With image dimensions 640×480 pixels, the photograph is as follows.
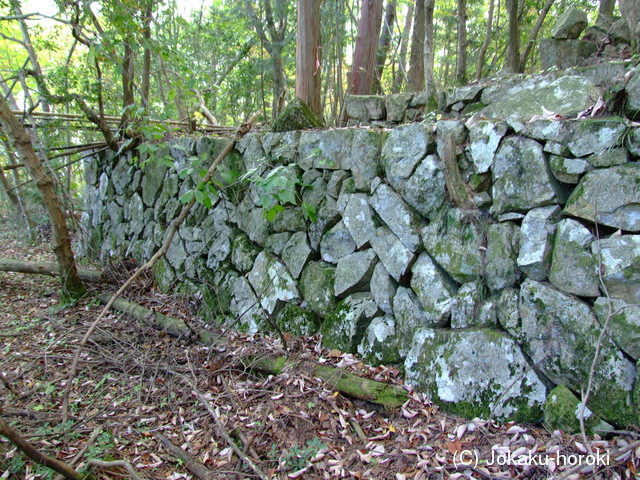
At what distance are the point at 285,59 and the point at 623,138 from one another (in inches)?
263

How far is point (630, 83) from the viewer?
6.46 feet

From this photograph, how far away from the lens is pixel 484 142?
2.32 meters

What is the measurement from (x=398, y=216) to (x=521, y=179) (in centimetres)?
76

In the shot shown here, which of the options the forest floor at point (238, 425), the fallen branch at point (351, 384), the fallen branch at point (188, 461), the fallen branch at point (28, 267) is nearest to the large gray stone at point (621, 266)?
the forest floor at point (238, 425)

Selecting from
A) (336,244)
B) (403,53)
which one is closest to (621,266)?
(336,244)

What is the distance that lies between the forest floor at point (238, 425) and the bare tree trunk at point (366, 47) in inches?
108

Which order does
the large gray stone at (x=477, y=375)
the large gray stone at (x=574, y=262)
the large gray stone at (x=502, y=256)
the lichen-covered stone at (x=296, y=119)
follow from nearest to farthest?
the large gray stone at (x=574, y=262) → the large gray stone at (x=477, y=375) → the large gray stone at (x=502, y=256) → the lichen-covered stone at (x=296, y=119)

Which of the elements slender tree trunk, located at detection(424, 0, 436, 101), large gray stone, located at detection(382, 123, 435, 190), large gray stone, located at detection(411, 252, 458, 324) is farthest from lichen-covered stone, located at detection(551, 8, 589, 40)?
large gray stone, located at detection(411, 252, 458, 324)

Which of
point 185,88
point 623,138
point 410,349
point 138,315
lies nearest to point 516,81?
point 623,138

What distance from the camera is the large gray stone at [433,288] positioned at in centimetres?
238

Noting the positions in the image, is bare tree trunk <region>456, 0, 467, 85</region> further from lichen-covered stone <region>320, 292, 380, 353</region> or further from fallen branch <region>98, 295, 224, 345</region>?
fallen branch <region>98, 295, 224, 345</region>

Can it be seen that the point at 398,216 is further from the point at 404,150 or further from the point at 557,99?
the point at 557,99

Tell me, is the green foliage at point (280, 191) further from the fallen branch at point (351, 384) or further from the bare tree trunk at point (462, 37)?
the bare tree trunk at point (462, 37)

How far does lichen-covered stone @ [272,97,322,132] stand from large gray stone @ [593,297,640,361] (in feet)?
8.06
